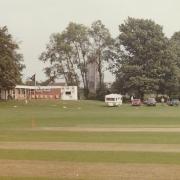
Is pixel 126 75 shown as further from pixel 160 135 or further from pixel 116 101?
pixel 160 135

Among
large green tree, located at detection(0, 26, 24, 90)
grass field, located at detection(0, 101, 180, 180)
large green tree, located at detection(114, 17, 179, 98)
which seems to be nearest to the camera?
grass field, located at detection(0, 101, 180, 180)

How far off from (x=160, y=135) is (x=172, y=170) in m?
12.9

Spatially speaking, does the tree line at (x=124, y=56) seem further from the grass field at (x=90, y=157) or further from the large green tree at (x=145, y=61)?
the grass field at (x=90, y=157)

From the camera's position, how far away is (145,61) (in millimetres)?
119812

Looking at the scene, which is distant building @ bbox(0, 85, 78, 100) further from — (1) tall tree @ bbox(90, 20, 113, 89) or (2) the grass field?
(2) the grass field

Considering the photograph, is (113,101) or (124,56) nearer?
(113,101)

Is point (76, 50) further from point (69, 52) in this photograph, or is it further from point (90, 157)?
point (90, 157)

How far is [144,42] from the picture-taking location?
12119 centimetres

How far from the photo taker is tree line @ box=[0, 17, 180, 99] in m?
117

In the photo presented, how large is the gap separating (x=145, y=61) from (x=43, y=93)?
23.1 m

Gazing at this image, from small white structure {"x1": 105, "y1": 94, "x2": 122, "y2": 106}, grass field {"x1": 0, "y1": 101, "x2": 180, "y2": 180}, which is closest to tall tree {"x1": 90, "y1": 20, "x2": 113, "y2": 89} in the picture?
small white structure {"x1": 105, "y1": 94, "x2": 122, "y2": 106}

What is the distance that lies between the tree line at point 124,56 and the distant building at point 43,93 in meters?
5.53

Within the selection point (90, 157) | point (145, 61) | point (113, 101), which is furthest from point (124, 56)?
point (90, 157)

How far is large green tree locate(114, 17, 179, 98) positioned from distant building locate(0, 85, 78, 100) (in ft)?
33.1
